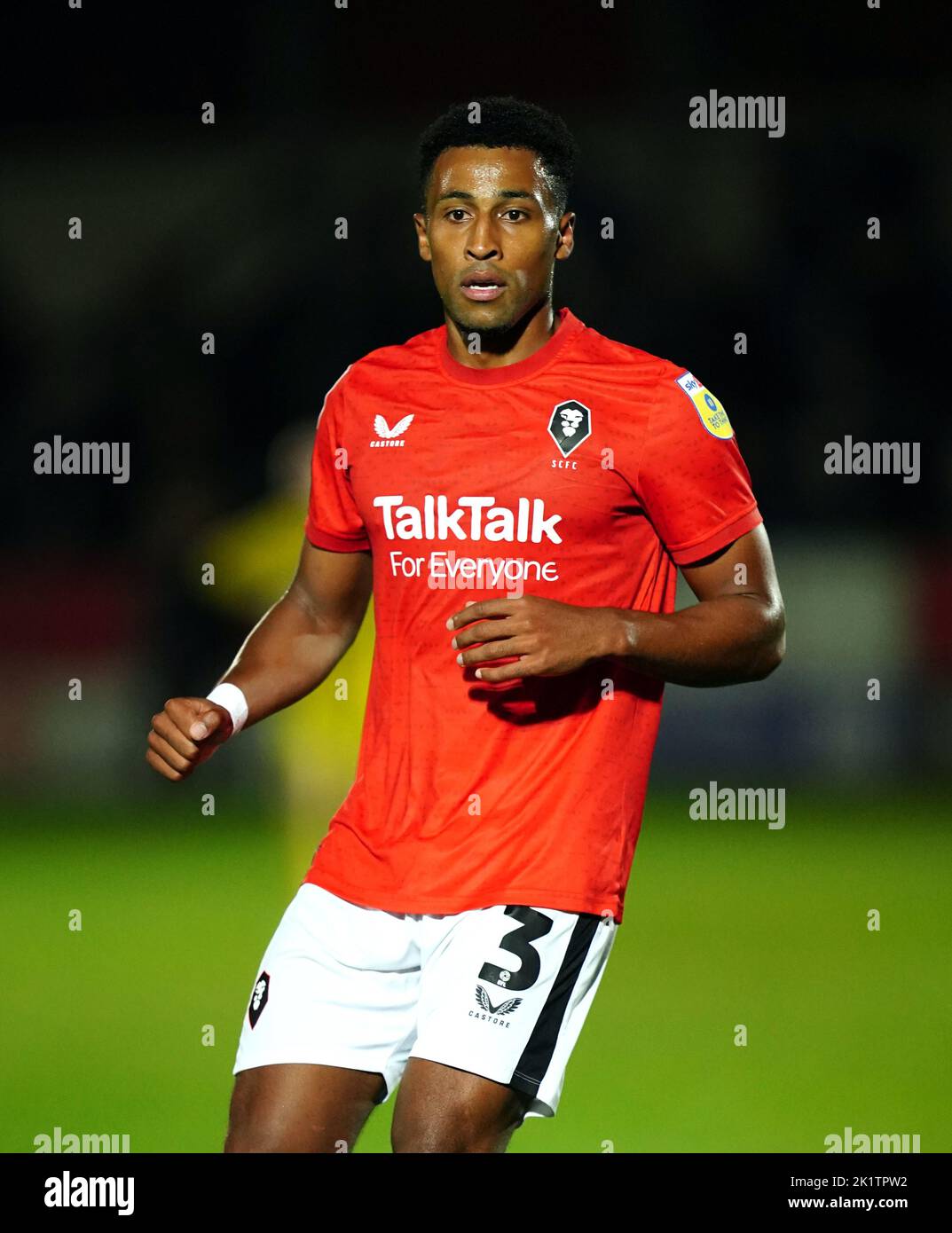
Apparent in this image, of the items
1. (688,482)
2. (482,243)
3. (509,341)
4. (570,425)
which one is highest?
(482,243)

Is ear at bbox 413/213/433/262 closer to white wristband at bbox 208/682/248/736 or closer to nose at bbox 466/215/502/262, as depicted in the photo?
nose at bbox 466/215/502/262

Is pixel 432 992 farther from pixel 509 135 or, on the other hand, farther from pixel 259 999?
pixel 509 135

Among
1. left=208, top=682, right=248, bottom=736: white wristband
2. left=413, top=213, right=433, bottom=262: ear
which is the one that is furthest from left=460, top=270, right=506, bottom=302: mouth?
left=208, top=682, right=248, bottom=736: white wristband

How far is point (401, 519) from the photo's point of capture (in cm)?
378

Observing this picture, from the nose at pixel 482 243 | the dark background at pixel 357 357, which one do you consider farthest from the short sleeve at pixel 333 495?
the dark background at pixel 357 357

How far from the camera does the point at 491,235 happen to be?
369 centimetres

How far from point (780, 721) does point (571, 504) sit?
8.27m

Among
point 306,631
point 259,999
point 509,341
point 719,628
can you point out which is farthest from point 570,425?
point 259,999

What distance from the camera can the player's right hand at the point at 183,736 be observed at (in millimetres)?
3600

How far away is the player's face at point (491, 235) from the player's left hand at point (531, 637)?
69 cm

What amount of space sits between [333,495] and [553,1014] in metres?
1.19

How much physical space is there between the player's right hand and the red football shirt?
0.34m

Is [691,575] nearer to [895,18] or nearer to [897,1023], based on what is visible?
[897,1023]
